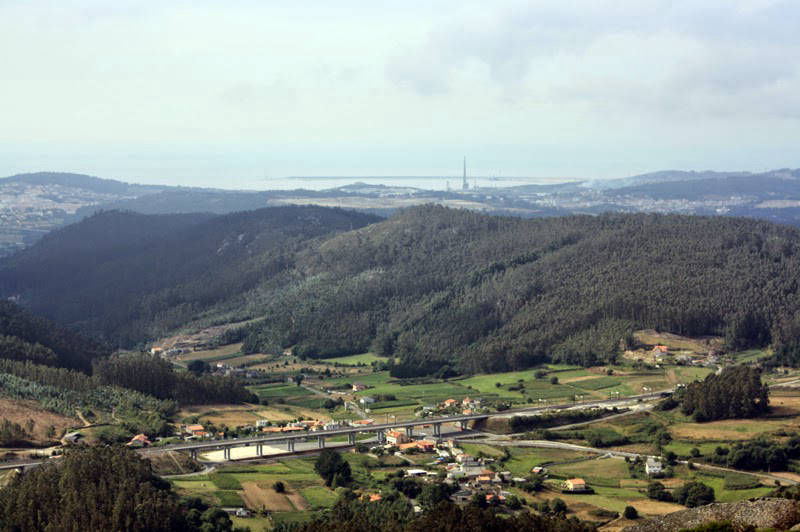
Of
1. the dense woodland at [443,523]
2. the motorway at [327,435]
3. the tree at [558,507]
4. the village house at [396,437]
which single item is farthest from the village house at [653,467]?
the village house at [396,437]

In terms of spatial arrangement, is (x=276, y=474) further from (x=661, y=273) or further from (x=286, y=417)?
(x=661, y=273)

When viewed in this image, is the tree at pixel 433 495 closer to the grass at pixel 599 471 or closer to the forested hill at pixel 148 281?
the grass at pixel 599 471

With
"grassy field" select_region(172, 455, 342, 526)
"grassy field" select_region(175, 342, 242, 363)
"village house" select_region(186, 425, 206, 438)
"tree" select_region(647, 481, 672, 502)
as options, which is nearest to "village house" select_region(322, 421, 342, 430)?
"village house" select_region(186, 425, 206, 438)

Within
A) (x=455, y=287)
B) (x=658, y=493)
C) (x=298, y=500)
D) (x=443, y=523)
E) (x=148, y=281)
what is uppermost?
(x=455, y=287)

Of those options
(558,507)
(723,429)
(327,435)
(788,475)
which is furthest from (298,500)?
(723,429)

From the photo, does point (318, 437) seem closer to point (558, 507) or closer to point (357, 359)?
point (558, 507)

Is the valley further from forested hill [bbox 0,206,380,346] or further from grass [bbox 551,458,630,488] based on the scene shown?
forested hill [bbox 0,206,380,346]
